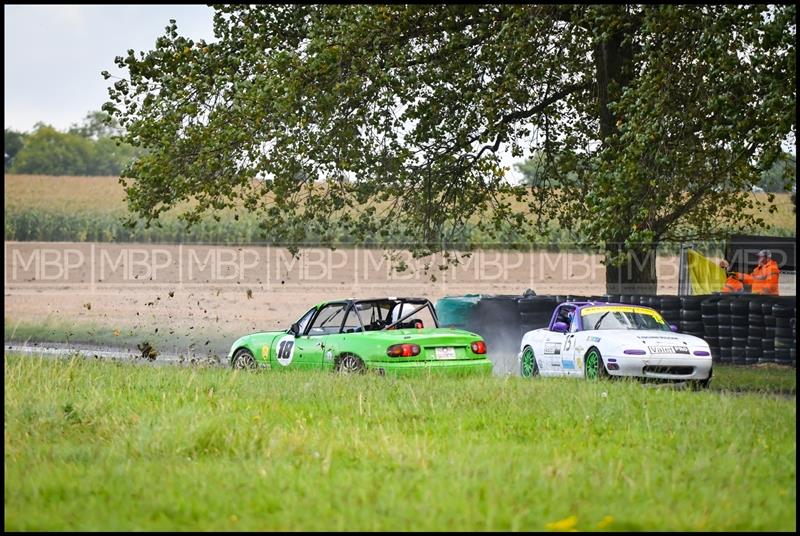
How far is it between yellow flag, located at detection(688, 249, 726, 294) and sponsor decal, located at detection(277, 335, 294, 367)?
9.84 meters

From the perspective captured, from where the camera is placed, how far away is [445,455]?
8.86 meters

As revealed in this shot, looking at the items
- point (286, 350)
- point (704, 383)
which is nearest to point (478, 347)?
point (286, 350)

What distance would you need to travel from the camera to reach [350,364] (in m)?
15.9

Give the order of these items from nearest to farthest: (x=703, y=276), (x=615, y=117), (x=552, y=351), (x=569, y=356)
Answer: (x=569, y=356) → (x=552, y=351) → (x=615, y=117) → (x=703, y=276)

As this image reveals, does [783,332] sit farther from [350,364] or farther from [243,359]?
[243,359]

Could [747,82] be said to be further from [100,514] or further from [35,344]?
[35,344]

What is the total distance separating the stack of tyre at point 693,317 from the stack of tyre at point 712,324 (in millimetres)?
70

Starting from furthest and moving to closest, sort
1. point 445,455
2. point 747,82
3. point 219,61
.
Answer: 1. point 219,61
2. point 747,82
3. point 445,455

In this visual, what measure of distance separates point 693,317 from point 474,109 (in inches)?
252

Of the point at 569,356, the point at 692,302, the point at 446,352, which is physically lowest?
the point at 569,356

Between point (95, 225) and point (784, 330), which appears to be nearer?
point (784, 330)

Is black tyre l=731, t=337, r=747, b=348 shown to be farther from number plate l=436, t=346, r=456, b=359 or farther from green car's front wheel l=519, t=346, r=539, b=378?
number plate l=436, t=346, r=456, b=359

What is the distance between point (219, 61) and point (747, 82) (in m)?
10.7

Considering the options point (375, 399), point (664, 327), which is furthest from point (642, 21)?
point (375, 399)
